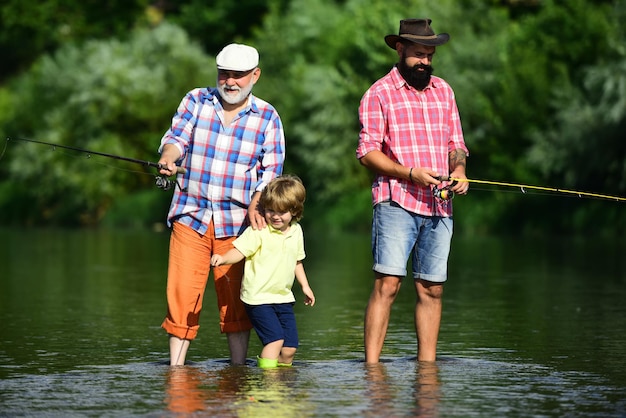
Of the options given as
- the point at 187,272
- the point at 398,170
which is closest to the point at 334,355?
the point at 187,272

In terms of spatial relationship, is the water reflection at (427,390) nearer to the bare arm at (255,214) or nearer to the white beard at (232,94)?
the bare arm at (255,214)

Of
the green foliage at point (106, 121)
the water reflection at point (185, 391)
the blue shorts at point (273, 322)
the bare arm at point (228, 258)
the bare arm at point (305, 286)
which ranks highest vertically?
the green foliage at point (106, 121)

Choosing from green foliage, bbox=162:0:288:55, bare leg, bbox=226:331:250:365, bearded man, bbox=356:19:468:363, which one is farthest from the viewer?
green foliage, bbox=162:0:288:55

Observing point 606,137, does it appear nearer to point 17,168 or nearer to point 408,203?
point 17,168

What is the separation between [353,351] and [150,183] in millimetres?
44176

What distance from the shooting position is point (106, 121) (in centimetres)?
5284

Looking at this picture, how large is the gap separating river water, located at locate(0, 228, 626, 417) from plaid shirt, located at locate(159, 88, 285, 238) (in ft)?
3.02

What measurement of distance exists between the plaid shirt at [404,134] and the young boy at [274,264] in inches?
23.5

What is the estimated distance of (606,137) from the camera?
37062 millimetres

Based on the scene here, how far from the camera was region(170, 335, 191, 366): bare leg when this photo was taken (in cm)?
919

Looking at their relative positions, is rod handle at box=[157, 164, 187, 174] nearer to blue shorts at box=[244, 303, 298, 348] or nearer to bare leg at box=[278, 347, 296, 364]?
blue shorts at box=[244, 303, 298, 348]

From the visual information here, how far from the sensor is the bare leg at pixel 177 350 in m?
9.19

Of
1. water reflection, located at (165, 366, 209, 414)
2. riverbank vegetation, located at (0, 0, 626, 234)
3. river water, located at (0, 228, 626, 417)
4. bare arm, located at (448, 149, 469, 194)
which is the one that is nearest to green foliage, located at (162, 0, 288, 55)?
riverbank vegetation, located at (0, 0, 626, 234)

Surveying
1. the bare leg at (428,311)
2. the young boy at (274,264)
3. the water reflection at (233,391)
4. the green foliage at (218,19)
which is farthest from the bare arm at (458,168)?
the green foliage at (218,19)
